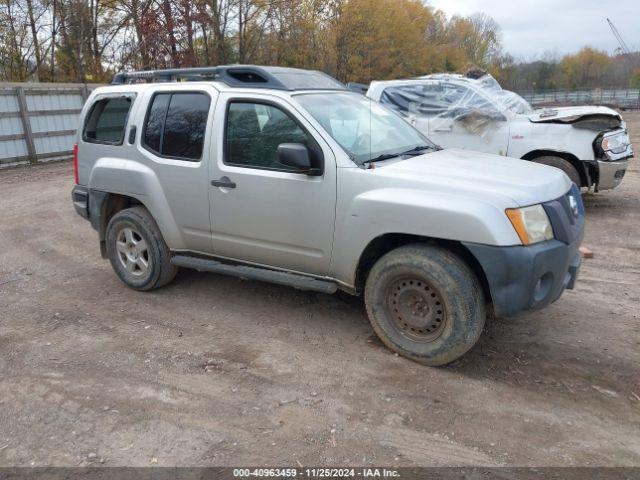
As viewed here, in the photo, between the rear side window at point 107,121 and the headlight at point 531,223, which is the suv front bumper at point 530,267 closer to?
the headlight at point 531,223

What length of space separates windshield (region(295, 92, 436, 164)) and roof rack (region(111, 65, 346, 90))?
20 cm

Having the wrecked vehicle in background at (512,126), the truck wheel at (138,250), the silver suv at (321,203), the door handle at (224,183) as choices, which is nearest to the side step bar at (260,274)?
the silver suv at (321,203)

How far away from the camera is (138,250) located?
201 inches

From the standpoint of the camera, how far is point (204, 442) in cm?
298

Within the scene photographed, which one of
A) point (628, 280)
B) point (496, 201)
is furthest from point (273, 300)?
point (628, 280)

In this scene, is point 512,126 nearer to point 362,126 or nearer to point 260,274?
point 362,126

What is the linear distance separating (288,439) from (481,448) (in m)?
1.05

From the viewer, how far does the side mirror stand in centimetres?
376

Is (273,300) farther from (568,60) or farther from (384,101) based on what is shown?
(568,60)

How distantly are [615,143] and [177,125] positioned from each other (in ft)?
20.4

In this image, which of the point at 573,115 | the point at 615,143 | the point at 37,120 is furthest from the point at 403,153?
the point at 37,120

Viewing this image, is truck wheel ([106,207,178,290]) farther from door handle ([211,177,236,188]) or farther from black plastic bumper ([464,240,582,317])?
black plastic bumper ([464,240,582,317])

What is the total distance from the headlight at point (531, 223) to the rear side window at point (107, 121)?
354 centimetres

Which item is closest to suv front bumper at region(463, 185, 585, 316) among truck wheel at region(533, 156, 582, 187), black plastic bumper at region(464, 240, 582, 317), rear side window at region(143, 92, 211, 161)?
black plastic bumper at region(464, 240, 582, 317)
